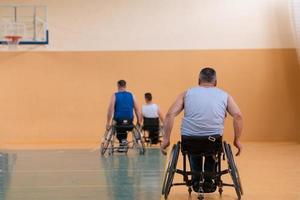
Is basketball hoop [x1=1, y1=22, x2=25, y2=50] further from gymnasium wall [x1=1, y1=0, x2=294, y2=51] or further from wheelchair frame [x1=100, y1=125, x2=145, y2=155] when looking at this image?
wheelchair frame [x1=100, y1=125, x2=145, y2=155]

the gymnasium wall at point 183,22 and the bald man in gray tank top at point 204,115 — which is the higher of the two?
the gymnasium wall at point 183,22

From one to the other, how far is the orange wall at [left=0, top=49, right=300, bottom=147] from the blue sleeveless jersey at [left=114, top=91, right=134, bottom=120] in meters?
4.25

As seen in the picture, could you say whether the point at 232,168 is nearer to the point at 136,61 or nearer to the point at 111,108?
the point at 111,108

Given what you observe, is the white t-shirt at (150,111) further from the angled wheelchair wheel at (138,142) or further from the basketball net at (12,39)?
the basketball net at (12,39)

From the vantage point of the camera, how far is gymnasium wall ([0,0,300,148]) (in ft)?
47.7

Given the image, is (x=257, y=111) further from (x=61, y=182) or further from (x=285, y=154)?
(x=61, y=182)

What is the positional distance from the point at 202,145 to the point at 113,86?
9240 mm

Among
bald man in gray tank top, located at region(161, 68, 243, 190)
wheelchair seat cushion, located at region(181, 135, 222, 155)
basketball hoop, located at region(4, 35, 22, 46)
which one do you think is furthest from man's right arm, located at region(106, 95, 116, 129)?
basketball hoop, located at region(4, 35, 22, 46)

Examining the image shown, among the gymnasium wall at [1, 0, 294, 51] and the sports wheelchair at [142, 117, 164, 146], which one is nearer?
the sports wheelchair at [142, 117, 164, 146]

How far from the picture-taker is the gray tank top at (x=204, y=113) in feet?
18.7

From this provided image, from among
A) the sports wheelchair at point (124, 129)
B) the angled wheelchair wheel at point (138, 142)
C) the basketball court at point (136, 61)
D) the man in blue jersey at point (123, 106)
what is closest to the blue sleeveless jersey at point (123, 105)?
the man in blue jersey at point (123, 106)

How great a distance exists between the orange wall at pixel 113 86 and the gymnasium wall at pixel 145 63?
0.08 feet

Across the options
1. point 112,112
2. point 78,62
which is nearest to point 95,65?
point 78,62

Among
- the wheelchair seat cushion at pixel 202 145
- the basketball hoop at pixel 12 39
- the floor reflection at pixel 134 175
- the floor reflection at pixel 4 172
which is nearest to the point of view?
the wheelchair seat cushion at pixel 202 145
